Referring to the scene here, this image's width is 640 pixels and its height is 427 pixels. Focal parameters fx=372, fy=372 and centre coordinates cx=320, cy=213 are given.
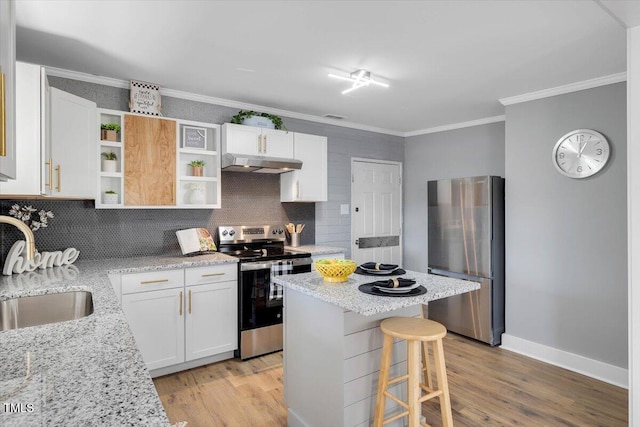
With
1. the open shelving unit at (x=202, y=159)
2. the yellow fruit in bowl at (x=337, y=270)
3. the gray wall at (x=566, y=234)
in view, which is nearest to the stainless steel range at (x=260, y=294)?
the open shelving unit at (x=202, y=159)

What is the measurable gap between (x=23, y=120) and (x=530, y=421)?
11.8ft

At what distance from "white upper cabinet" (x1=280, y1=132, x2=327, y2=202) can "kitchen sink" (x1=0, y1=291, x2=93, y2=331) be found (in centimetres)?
238

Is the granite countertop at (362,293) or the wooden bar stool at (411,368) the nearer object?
the granite countertop at (362,293)

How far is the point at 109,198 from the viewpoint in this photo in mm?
3033

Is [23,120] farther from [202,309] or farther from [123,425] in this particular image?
[123,425]

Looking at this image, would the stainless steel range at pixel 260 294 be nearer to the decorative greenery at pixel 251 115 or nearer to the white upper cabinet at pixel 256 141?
the white upper cabinet at pixel 256 141

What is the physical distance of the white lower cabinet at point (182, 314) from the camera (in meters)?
2.87

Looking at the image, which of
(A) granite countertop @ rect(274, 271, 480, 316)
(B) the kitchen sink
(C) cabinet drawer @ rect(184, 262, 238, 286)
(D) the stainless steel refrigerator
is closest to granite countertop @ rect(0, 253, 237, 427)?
(B) the kitchen sink

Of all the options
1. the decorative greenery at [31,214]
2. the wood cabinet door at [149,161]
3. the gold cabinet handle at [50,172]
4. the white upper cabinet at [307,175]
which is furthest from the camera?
the white upper cabinet at [307,175]

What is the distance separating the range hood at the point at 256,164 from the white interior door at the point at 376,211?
1.29 meters

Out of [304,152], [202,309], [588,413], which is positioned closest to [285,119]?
[304,152]

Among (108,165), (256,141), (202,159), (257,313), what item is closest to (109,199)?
(108,165)

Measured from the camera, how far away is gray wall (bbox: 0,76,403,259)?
305 cm

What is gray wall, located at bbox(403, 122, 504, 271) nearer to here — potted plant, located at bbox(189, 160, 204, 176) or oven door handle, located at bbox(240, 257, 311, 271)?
oven door handle, located at bbox(240, 257, 311, 271)
